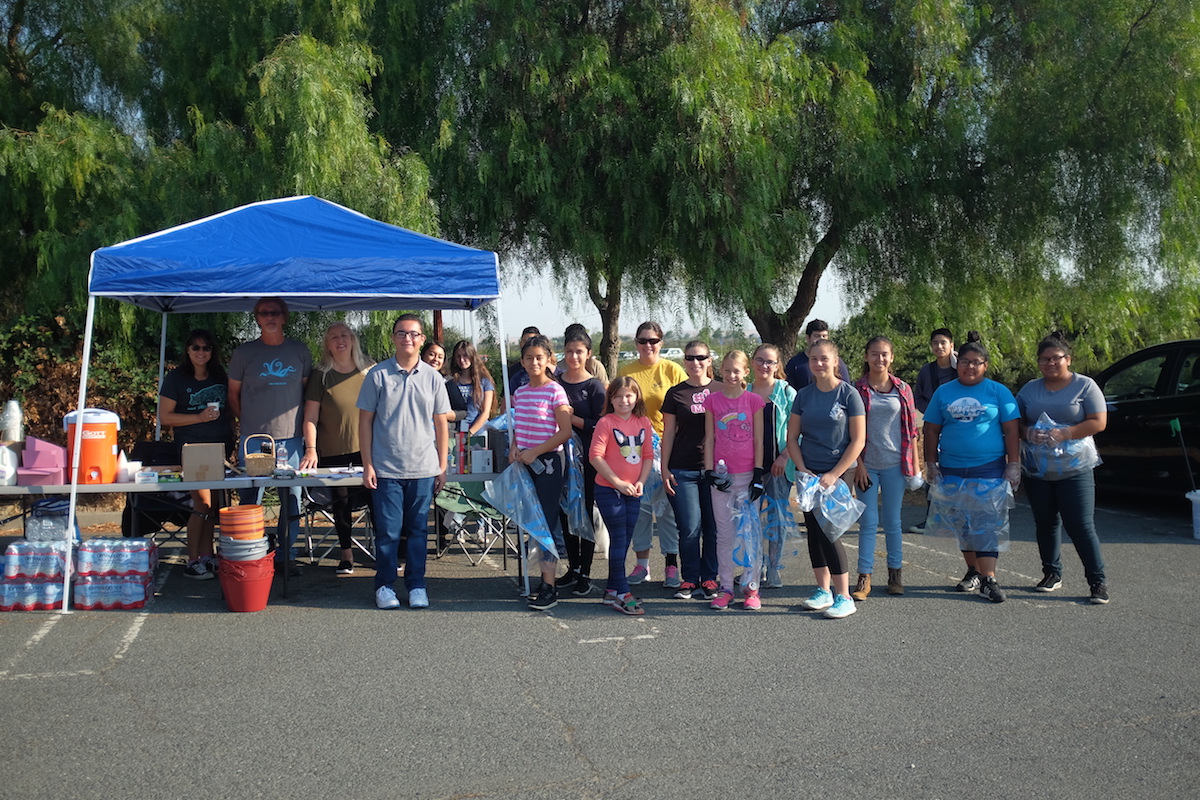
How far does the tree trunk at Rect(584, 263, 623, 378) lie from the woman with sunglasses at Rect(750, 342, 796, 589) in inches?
201

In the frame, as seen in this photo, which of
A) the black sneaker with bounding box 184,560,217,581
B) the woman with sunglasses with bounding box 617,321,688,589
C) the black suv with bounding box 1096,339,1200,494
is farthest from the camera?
the black suv with bounding box 1096,339,1200,494

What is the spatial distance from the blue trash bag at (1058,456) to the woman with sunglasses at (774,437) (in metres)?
1.50

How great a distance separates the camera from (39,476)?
6.20 m

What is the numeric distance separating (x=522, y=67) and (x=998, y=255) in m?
6.27

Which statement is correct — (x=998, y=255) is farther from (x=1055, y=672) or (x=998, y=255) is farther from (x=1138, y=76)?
(x=1055, y=672)

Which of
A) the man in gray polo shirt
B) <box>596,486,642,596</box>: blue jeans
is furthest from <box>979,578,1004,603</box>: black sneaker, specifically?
the man in gray polo shirt

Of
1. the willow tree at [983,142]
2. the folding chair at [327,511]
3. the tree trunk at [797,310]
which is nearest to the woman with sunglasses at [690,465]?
the folding chair at [327,511]

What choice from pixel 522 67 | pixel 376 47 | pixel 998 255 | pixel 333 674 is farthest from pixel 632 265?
pixel 333 674

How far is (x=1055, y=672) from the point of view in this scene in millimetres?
4738

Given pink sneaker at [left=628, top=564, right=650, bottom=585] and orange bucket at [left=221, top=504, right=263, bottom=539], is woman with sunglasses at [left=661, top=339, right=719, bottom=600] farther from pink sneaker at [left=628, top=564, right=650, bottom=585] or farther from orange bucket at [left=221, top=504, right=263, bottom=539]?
orange bucket at [left=221, top=504, right=263, bottom=539]

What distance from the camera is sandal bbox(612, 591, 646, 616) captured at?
233 inches

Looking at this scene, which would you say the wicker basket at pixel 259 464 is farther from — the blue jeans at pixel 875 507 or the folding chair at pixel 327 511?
the blue jeans at pixel 875 507

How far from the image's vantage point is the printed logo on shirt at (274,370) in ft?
22.4

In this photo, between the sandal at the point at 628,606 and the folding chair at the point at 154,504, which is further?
the folding chair at the point at 154,504
